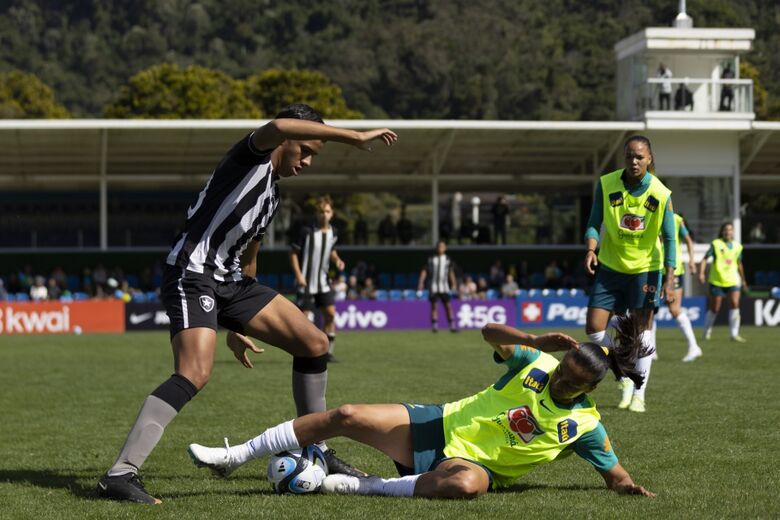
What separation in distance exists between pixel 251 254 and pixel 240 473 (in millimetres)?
1383

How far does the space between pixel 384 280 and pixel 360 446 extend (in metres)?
30.6

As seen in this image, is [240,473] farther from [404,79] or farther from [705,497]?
[404,79]

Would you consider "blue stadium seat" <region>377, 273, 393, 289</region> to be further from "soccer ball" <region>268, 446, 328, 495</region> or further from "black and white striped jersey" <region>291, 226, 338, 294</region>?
"soccer ball" <region>268, 446, 328, 495</region>

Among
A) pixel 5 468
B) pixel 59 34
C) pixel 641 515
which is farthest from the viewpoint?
pixel 59 34

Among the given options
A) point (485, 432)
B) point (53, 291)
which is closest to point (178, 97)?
point (53, 291)

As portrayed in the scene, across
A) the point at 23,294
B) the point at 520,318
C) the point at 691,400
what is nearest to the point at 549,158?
the point at 520,318

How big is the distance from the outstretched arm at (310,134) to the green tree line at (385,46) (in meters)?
73.5

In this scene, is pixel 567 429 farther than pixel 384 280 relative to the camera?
No

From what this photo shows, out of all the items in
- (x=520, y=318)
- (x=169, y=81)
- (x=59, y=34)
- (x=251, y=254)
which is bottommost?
(x=520, y=318)

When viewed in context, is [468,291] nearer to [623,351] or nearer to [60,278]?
[60,278]

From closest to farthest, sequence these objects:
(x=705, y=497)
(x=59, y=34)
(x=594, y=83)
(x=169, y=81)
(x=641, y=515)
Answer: (x=641, y=515) < (x=705, y=497) < (x=169, y=81) < (x=594, y=83) < (x=59, y=34)

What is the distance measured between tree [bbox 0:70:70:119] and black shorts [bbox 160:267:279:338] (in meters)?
71.3

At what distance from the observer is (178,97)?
67.9 m

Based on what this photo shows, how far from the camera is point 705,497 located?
6.53 meters
